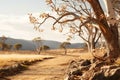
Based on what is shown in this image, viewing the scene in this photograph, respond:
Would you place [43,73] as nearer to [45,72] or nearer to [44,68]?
[45,72]

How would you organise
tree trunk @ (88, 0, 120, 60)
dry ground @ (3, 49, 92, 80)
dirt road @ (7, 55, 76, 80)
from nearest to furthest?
tree trunk @ (88, 0, 120, 60)
dirt road @ (7, 55, 76, 80)
dry ground @ (3, 49, 92, 80)

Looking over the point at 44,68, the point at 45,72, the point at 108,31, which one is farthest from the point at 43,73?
the point at 108,31

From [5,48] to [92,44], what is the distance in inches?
4538

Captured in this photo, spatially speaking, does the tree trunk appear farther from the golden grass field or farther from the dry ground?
the dry ground

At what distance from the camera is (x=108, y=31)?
17.0m

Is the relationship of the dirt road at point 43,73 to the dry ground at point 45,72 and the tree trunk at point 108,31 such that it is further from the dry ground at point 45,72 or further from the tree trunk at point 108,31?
the tree trunk at point 108,31

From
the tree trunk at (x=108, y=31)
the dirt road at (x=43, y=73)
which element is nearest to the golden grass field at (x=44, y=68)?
the dirt road at (x=43, y=73)

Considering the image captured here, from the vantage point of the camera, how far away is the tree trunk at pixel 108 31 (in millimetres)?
16828

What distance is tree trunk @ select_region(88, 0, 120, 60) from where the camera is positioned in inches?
663

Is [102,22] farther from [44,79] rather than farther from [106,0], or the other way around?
[44,79]

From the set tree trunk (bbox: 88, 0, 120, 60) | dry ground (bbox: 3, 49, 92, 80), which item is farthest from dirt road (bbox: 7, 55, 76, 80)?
tree trunk (bbox: 88, 0, 120, 60)

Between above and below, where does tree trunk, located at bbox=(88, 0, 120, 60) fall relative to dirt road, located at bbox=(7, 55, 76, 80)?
above

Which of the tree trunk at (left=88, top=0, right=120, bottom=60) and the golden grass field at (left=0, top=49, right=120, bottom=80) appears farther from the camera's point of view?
the golden grass field at (left=0, top=49, right=120, bottom=80)

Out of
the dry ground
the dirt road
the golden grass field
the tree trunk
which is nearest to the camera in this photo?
the tree trunk
